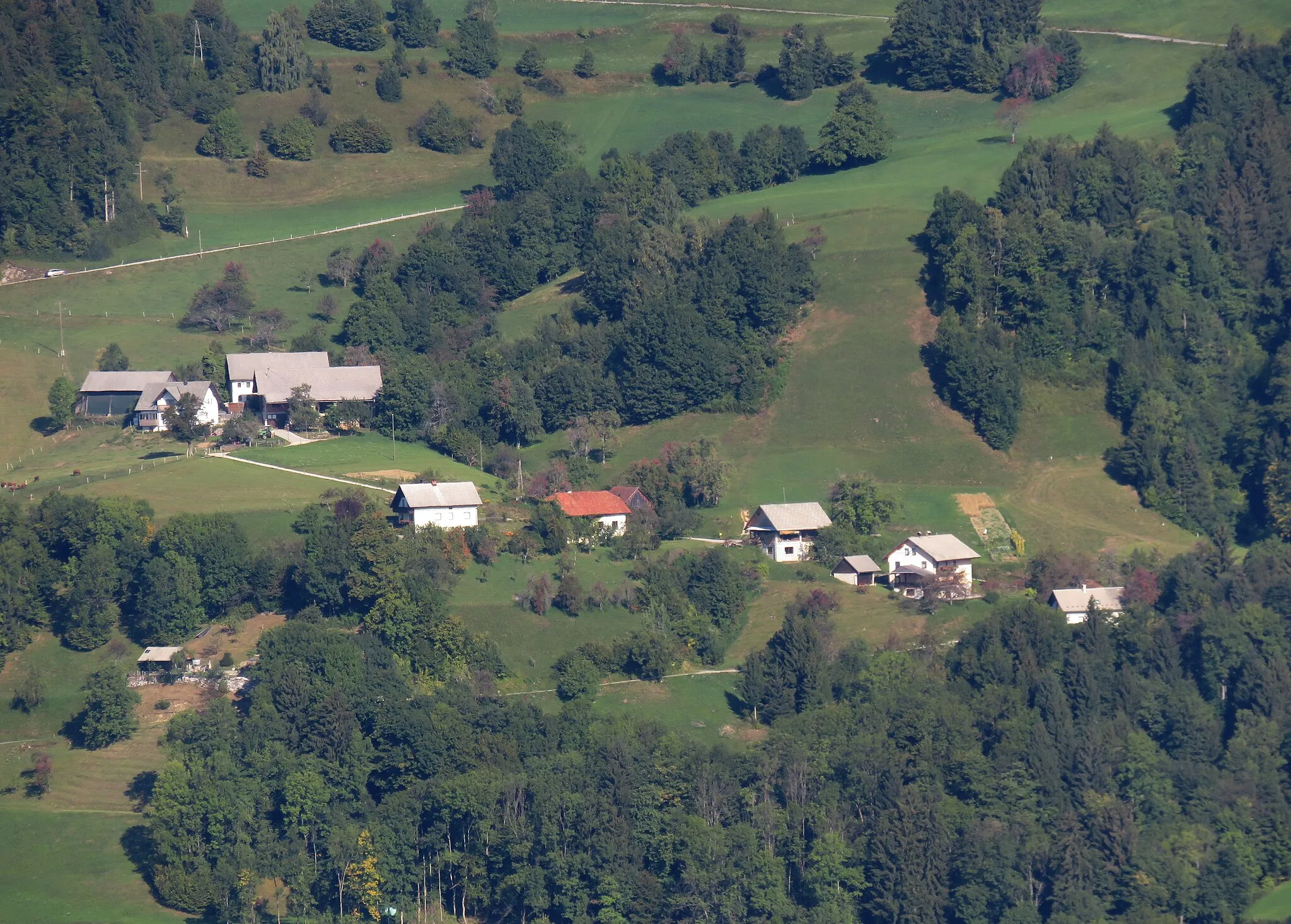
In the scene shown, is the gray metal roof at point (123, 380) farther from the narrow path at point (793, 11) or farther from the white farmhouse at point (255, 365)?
the narrow path at point (793, 11)

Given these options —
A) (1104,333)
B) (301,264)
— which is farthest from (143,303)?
(1104,333)

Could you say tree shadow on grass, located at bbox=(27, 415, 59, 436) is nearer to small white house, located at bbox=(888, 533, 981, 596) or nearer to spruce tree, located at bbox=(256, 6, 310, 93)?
spruce tree, located at bbox=(256, 6, 310, 93)

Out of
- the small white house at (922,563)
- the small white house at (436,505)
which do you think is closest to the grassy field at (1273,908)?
the small white house at (922,563)

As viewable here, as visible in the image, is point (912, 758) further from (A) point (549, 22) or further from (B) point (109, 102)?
(A) point (549, 22)

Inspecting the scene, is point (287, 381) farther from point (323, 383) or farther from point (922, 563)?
point (922, 563)

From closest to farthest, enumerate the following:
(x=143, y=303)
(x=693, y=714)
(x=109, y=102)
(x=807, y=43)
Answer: (x=693, y=714)
(x=143, y=303)
(x=109, y=102)
(x=807, y=43)

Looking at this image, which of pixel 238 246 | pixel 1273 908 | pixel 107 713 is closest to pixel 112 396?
pixel 238 246
